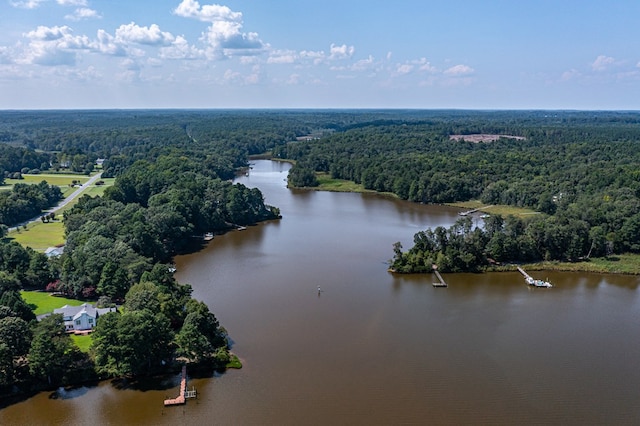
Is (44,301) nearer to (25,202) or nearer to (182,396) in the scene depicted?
(182,396)

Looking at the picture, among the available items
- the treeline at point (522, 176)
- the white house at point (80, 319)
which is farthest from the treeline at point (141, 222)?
the treeline at point (522, 176)

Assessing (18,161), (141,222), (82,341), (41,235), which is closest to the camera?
(82,341)

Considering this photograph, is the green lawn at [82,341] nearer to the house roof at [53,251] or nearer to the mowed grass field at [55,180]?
the house roof at [53,251]

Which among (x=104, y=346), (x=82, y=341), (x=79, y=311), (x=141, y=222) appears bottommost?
(x=82, y=341)

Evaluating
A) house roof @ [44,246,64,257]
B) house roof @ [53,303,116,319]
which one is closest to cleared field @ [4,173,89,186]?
house roof @ [44,246,64,257]

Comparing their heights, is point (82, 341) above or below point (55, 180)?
above

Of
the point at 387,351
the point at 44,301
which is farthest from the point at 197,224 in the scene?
the point at 387,351

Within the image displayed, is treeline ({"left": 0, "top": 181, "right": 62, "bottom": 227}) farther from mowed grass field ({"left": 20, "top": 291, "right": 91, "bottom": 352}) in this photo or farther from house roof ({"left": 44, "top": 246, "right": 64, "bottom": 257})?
mowed grass field ({"left": 20, "top": 291, "right": 91, "bottom": 352})
